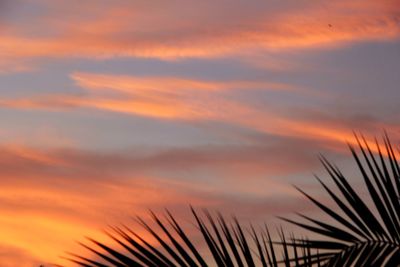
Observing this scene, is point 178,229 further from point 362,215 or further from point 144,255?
point 362,215

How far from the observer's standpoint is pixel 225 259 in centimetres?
402

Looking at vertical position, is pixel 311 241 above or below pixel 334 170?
below

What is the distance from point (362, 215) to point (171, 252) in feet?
3.68

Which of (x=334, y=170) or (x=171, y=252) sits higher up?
(x=334, y=170)

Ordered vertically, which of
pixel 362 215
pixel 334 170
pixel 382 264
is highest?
pixel 334 170

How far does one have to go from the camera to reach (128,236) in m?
4.15

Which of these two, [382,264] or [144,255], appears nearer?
[144,255]

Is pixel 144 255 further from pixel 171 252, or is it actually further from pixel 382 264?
pixel 382 264

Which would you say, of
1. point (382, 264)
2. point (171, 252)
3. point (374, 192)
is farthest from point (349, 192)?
point (171, 252)

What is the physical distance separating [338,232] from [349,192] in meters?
0.23

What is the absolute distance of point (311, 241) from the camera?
4.45 m

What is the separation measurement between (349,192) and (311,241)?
1.17 feet

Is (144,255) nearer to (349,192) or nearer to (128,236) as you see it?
(128,236)

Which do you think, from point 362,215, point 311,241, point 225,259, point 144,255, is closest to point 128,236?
point 144,255
